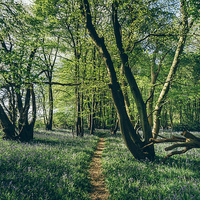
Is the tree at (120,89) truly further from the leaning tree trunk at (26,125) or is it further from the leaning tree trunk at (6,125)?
the leaning tree trunk at (6,125)

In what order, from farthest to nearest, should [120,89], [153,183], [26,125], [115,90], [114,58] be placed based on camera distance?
1. [114,58]
2. [26,125]
3. [120,89]
4. [115,90]
5. [153,183]

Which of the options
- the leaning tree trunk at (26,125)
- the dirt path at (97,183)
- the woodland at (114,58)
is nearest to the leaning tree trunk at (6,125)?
the woodland at (114,58)

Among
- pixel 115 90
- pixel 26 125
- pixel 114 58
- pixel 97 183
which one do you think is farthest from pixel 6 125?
pixel 114 58

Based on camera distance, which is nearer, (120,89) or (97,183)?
(97,183)

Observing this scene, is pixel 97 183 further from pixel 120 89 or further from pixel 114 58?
pixel 114 58

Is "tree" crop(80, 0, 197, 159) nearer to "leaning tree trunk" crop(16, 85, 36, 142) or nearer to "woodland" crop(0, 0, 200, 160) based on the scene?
"woodland" crop(0, 0, 200, 160)

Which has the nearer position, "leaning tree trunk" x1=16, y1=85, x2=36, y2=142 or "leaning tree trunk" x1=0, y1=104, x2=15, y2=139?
"leaning tree trunk" x1=0, y1=104, x2=15, y2=139

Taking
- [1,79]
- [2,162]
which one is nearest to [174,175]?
[2,162]

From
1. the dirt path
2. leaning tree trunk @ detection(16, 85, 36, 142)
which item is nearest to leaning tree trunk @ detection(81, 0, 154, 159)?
the dirt path

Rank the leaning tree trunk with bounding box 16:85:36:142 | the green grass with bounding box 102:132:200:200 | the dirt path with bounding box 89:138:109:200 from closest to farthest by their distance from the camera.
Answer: the green grass with bounding box 102:132:200:200, the dirt path with bounding box 89:138:109:200, the leaning tree trunk with bounding box 16:85:36:142

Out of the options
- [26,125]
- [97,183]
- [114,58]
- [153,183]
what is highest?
[114,58]

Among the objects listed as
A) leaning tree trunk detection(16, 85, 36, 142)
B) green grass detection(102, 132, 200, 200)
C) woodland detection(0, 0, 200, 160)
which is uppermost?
woodland detection(0, 0, 200, 160)

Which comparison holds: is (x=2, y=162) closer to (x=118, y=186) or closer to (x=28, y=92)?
(x=118, y=186)

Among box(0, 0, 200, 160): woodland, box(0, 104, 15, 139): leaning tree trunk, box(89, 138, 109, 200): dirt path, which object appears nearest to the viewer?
box(89, 138, 109, 200): dirt path
